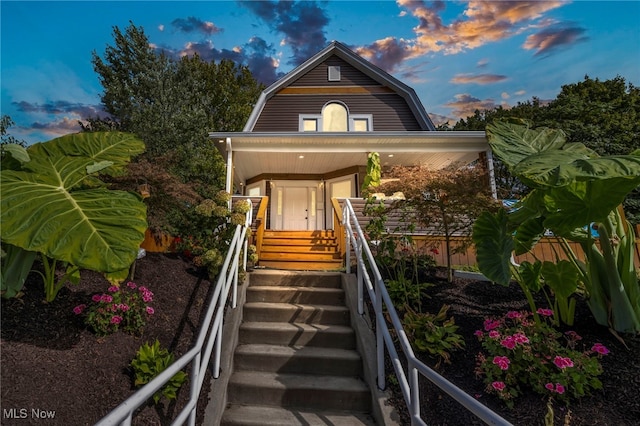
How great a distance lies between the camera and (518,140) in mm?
2562

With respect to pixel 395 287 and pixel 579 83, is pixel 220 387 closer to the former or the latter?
pixel 395 287

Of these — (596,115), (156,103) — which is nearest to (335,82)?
(156,103)

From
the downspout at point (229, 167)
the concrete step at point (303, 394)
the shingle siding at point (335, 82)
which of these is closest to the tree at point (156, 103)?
the downspout at point (229, 167)

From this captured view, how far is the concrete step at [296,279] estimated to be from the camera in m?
4.29

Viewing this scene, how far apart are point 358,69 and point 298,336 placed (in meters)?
10.8

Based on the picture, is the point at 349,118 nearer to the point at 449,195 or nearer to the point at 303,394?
the point at 449,195

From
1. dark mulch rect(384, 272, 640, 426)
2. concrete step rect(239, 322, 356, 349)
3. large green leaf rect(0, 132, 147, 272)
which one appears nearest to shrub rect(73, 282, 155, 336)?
large green leaf rect(0, 132, 147, 272)

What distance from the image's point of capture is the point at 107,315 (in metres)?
2.31

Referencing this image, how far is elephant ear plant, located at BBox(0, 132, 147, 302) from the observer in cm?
146

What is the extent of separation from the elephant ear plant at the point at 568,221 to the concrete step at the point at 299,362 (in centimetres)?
159

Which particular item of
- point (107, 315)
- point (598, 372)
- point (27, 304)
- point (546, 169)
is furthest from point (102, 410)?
point (598, 372)

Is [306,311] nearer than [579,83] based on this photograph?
Yes

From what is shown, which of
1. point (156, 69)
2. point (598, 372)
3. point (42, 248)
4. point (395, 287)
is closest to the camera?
point (42, 248)

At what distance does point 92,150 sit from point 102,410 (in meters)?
1.99
